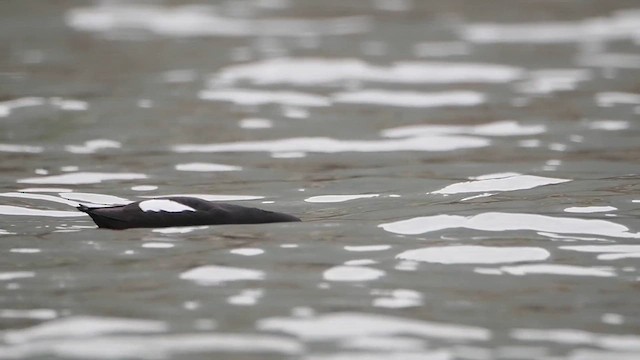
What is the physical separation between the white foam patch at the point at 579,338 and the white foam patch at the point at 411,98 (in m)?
7.07

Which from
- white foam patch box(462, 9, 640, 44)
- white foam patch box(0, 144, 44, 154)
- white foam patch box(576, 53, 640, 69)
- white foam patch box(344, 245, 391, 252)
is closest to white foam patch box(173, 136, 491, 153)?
white foam patch box(0, 144, 44, 154)

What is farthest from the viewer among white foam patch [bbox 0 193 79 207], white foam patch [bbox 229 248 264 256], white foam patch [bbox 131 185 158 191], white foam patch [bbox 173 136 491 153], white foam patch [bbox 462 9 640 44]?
white foam patch [bbox 462 9 640 44]

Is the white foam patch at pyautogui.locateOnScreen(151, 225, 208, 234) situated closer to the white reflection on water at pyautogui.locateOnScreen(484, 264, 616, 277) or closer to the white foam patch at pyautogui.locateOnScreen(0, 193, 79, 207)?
the white foam patch at pyautogui.locateOnScreen(0, 193, 79, 207)

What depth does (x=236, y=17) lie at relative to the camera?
59.2 feet

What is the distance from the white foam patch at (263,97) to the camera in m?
12.8

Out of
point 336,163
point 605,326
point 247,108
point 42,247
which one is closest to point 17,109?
point 247,108

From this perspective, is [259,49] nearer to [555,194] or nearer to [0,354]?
[555,194]

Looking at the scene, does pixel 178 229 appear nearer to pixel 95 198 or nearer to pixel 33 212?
pixel 33 212

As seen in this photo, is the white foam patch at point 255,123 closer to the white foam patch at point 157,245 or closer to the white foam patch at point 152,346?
the white foam patch at point 157,245

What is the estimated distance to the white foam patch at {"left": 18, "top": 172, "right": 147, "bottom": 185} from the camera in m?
9.36

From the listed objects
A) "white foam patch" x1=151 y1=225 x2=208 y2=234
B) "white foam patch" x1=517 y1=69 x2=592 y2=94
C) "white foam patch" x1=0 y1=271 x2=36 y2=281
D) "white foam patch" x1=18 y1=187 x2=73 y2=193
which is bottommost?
"white foam patch" x1=0 y1=271 x2=36 y2=281

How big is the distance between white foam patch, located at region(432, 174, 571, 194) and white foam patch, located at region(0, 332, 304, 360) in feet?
11.9

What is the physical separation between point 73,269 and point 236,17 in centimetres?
1159

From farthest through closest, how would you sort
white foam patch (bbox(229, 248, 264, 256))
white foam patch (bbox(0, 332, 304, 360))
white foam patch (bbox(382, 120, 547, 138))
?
white foam patch (bbox(382, 120, 547, 138)) → white foam patch (bbox(229, 248, 264, 256)) → white foam patch (bbox(0, 332, 304, 360))
